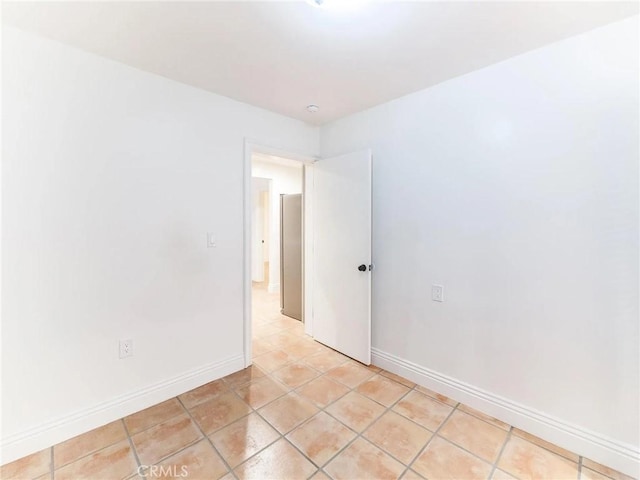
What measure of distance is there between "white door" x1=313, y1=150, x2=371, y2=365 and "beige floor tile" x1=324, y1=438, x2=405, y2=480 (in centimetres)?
102

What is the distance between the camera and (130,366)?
1.98 m

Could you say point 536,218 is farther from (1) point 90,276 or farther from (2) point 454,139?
(1) point 90,276

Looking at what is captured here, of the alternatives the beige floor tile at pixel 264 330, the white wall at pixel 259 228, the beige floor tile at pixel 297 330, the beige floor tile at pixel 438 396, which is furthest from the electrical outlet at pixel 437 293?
the white wall at pixel 259 228

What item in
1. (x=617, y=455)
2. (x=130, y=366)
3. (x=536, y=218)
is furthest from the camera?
(x=130, y=366)

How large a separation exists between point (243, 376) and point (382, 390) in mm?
1161

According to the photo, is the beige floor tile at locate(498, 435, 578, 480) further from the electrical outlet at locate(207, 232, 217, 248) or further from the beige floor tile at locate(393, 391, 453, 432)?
the electrical outlet at locate(207, 232, 217, 248)

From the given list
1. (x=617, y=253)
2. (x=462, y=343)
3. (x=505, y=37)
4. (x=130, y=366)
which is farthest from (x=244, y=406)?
(x=505, y=37)

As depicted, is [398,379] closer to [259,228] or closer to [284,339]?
[284,339]

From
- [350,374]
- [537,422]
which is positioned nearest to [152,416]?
[350,374]

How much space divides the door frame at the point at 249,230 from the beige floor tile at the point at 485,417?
1690 mm

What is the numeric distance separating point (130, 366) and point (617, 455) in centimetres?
295

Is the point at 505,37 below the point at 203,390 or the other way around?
the other way around

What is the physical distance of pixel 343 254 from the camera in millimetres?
2807

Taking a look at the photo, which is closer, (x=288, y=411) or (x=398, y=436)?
(x=398, y=436)
